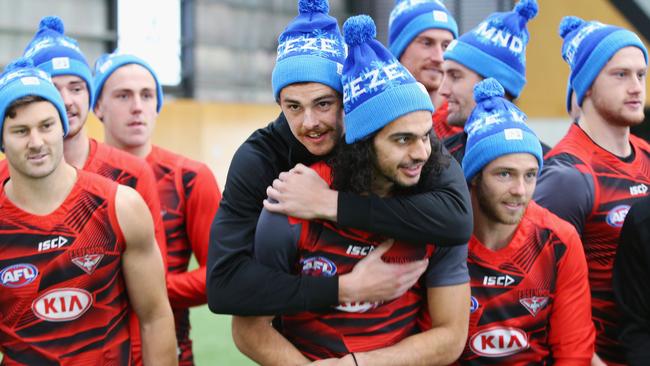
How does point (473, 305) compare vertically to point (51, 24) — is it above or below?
below

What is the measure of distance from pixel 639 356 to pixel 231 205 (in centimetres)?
A: 160

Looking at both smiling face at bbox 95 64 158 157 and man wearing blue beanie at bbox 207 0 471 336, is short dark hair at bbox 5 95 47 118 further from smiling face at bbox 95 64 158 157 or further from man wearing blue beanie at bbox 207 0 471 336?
smiling face at bbox 95 64 158 157

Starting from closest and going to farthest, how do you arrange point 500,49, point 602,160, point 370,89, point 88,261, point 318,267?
point 370,89 < point 318,267 < point 88,261 < point 602,160 < point 500,49

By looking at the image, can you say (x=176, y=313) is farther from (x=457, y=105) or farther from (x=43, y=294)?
(x=457, y=105)

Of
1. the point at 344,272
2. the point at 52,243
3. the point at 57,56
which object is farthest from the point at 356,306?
the point at 57,56

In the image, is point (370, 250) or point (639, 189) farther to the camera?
point (639, 189)

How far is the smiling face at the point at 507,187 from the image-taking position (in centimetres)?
290

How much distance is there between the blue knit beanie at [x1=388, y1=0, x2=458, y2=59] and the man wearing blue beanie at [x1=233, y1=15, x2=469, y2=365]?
6.02 feet

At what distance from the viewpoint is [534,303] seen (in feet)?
9.55

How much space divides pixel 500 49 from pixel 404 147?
5.15ft

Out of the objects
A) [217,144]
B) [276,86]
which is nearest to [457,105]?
[276,86]

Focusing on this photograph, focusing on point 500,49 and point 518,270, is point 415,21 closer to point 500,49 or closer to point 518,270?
point 500,49

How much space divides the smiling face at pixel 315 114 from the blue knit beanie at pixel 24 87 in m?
0.94

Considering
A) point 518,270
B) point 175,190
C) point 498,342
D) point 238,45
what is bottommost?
point 498,342
